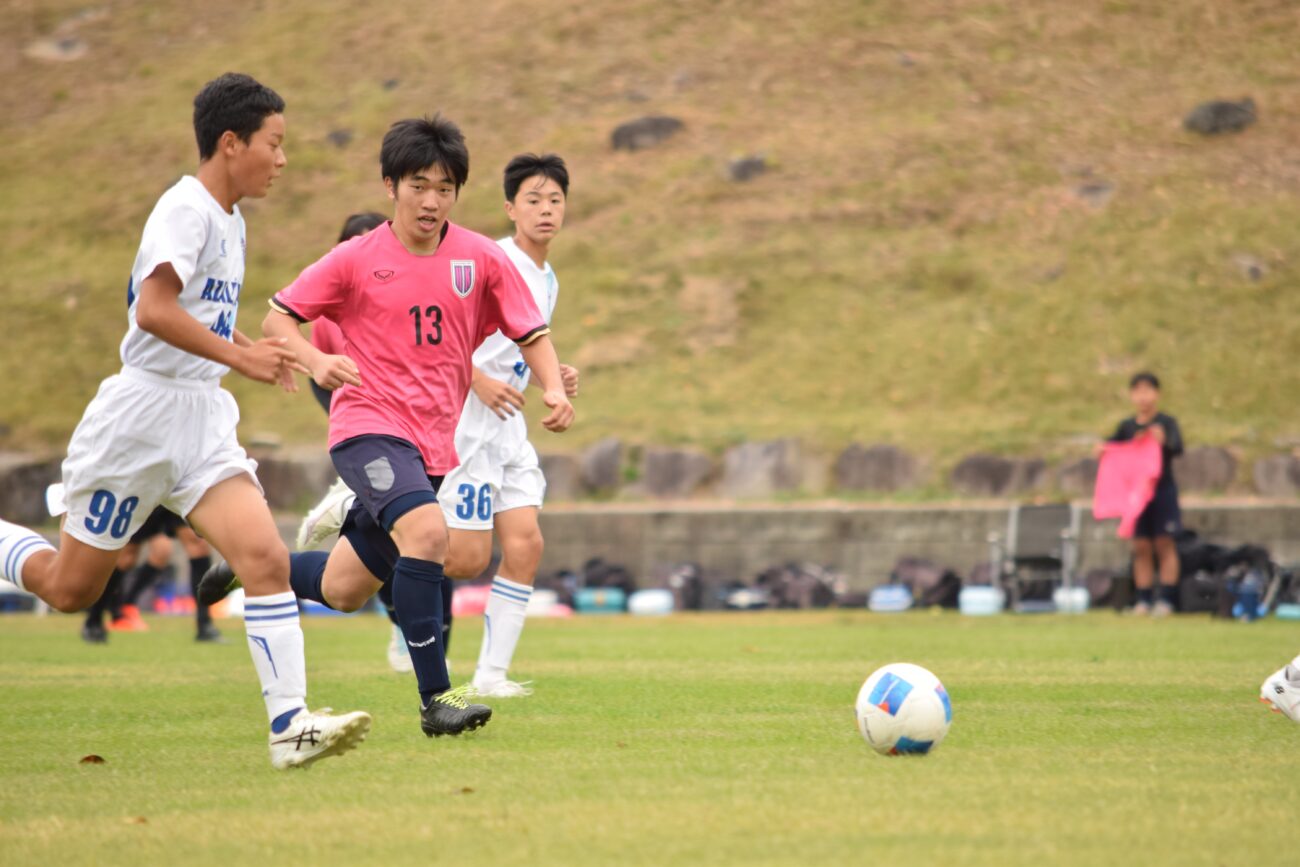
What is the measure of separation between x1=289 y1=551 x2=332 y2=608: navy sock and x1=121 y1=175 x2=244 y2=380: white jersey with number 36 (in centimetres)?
165

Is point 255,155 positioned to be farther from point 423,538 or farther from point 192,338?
point 423,538

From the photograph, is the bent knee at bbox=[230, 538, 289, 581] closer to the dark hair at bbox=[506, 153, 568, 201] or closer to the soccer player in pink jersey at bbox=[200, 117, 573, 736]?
the soccer player in pink jersey at bbox=[200, 117, 573, 736]

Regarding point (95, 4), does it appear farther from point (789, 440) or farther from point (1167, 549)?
point (1167, 549)

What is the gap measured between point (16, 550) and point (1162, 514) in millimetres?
13321

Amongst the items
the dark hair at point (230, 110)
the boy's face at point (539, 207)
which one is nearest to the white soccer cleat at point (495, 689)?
the boy's face at point (539, 207)

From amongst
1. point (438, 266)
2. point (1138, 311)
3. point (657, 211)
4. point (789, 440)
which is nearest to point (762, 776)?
point (438, 266)

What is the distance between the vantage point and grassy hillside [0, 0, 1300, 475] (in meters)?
31.3

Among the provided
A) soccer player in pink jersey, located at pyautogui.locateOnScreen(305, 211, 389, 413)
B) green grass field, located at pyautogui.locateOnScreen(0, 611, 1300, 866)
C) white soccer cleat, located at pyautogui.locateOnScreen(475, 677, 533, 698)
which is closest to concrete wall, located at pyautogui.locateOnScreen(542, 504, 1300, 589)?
green grass field, located at pyautogui.locateOnScreen(0, 611, 1300, 866)

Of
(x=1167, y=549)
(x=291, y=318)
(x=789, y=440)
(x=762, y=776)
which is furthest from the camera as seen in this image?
(x=789, y=440)

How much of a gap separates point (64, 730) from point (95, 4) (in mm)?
52116

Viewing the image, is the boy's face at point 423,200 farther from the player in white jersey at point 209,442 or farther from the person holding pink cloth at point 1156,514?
the person holding pink cloth at point 1156,514

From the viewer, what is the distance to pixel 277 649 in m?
5.98

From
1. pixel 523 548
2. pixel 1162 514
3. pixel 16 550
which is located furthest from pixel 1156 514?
pixel 16 550

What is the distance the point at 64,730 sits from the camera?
24.1 feet
